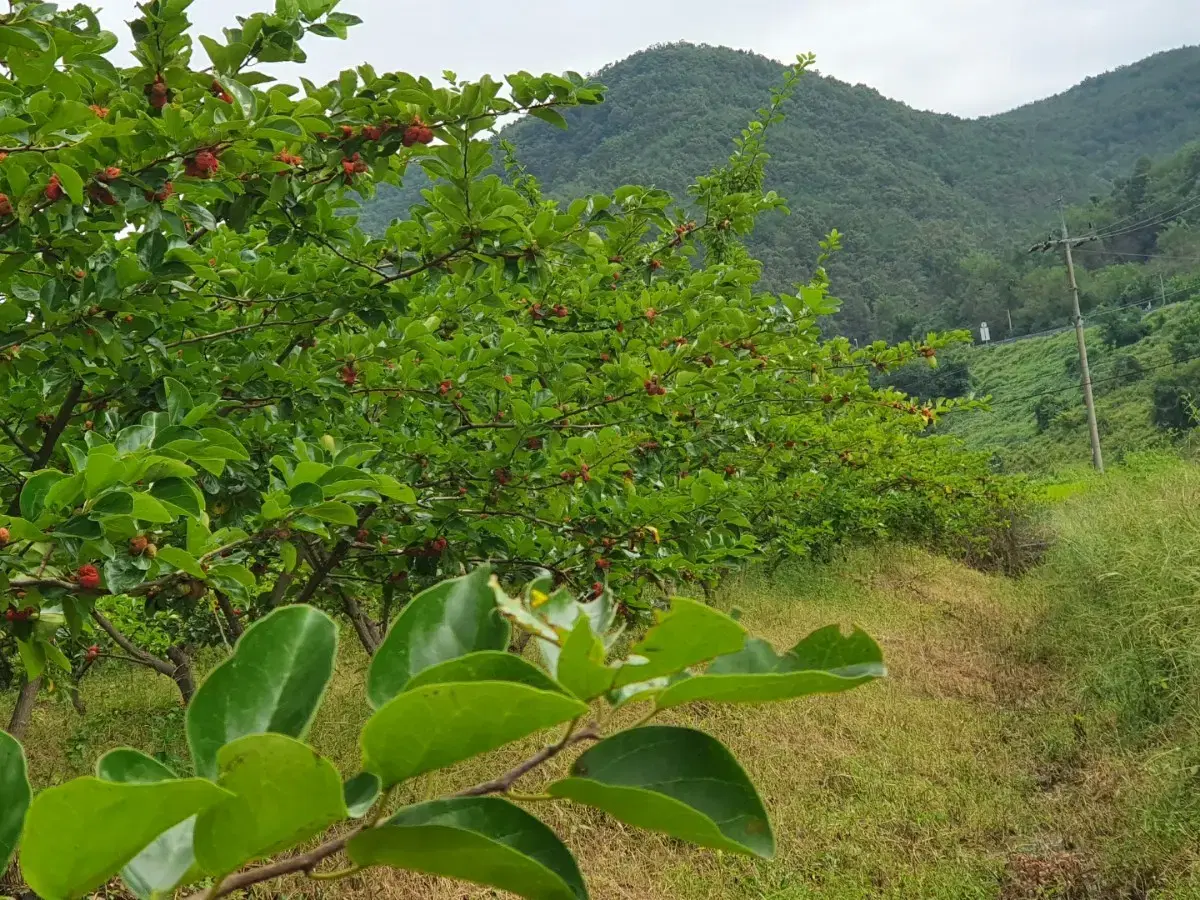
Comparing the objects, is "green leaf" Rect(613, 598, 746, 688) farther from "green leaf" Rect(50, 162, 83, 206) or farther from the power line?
the power line

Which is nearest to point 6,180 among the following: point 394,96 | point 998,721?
point 394,96

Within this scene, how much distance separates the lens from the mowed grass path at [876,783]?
3.31 m

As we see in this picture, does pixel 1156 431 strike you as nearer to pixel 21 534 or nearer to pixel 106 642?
pixel 106 642

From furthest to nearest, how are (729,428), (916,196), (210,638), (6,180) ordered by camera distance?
1. (916,196)
2. (210,638)
3. (729,428)
4. (6,180)

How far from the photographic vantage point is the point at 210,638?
569cm

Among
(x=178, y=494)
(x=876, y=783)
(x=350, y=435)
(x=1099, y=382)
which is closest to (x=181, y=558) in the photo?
(x=178, y=494)

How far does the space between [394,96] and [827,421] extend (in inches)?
242

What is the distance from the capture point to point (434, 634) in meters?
0.38

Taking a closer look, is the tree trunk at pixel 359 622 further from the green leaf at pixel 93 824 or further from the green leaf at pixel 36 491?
the green leaf at pixel 93 824

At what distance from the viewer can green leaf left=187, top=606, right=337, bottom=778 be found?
0.37 metres

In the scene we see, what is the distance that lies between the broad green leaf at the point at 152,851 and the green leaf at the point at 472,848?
0.07 metres

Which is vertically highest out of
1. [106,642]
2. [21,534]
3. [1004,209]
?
[1004,209]

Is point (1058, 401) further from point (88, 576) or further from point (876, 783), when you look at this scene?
point (88, 576)

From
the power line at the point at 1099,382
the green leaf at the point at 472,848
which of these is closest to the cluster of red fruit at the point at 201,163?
the green leaf at the point at 472,848
